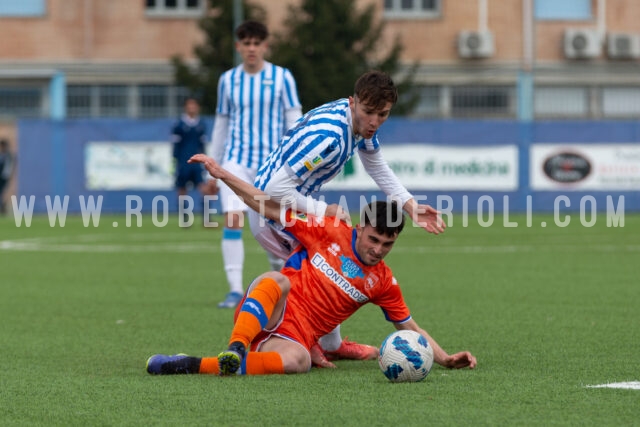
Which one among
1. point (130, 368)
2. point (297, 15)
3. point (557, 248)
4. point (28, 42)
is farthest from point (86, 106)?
point (130, 368)

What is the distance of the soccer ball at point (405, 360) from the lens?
21.9ft

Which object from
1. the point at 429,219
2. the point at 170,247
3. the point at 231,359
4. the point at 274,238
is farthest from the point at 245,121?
the point at 170,247

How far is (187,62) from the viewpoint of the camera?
127 ft

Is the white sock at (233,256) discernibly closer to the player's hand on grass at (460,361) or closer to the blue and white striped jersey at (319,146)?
the blue and white striped jersey at (319,146)

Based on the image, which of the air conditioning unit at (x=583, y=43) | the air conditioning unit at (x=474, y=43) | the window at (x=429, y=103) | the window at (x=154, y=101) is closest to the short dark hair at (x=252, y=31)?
the window at (x=154, y=101)

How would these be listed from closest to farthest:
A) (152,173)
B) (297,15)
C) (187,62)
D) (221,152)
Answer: (221,152) < (152,173) < (297,15) < (187,62)

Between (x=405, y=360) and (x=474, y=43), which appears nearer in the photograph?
(x=405, y=360)

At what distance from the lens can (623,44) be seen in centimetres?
3944

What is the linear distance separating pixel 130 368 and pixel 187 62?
3191 centimetres

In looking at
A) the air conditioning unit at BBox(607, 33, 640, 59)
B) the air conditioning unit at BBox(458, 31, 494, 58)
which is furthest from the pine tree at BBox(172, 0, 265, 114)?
the air conditioning unit at BBox(607, 33, 640, 59)

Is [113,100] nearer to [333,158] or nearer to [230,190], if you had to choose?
[230,190]

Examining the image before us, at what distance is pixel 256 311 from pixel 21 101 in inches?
1294

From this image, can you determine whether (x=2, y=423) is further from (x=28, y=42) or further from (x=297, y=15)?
(x=28, y=42)

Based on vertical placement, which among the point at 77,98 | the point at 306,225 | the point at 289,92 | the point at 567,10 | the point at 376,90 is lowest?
the point at 306,225
